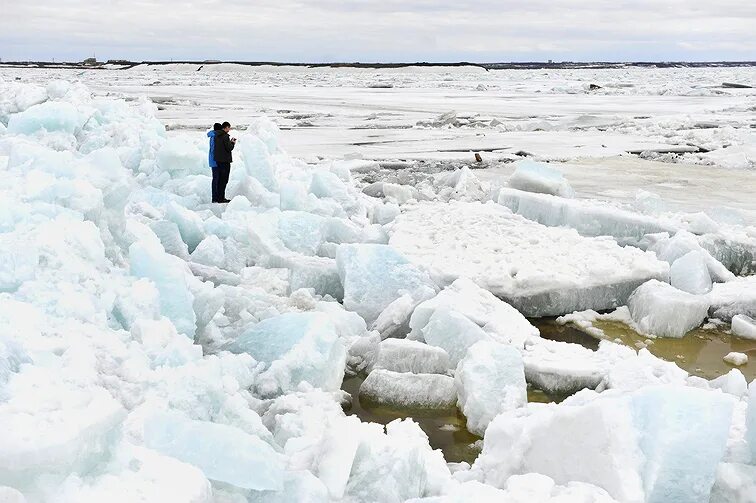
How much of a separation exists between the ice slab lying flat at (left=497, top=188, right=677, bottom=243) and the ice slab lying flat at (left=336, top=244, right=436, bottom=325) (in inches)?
78.1

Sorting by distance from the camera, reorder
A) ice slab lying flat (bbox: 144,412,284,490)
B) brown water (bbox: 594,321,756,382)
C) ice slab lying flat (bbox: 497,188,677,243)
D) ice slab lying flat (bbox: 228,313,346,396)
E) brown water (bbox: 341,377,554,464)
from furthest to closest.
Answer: ice slab lying flat (bbox: 497,188,677,243) < brown water (bbox: 594,321,756,382) < ice slab lying flat (bbox: 228,313,346,396) < brown water (bbox: 341,377,554,464) < ice slab lying flat (bbox: 144,412,284,490)

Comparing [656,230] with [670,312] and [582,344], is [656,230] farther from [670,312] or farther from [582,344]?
[582,344]

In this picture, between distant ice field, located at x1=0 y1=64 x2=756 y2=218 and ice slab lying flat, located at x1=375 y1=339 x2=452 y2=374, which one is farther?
distant ice field, located at x1=0 y1=64 x2=756 y2=218

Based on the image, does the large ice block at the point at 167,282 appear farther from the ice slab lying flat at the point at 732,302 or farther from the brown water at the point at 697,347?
the ice slab lying flat at the point at 732,302

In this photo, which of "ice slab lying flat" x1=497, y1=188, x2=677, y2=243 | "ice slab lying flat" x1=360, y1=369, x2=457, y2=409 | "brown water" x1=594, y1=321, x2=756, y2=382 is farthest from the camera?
"ice slab lying flat" x1=497, y1=188, x2=677, y2=243

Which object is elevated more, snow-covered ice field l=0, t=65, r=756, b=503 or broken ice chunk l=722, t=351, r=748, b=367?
snow-covered ice field l=0, t=65, r=756, b=503

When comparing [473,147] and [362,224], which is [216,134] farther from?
[473,147]

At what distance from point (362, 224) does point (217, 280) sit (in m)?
2.13

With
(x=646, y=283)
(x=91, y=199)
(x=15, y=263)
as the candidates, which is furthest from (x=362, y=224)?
(x=15, y=263)

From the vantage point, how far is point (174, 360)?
10.5ft

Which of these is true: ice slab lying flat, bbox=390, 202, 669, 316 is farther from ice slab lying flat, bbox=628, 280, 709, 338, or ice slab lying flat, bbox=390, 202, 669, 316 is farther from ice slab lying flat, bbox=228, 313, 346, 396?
ice slab lying flat, bbox=228, 313, 346, 396

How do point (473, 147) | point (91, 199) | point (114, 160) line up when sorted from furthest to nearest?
1. point (473, 147)
2. point (114, 160)
3. point (91, 199)

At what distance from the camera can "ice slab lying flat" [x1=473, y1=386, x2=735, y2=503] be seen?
2.45 m

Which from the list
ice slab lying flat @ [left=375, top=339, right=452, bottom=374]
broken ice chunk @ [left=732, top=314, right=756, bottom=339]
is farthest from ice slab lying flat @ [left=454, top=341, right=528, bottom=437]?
broken ice chunk @ [left=732, top=314, right=756, bottom=339]
